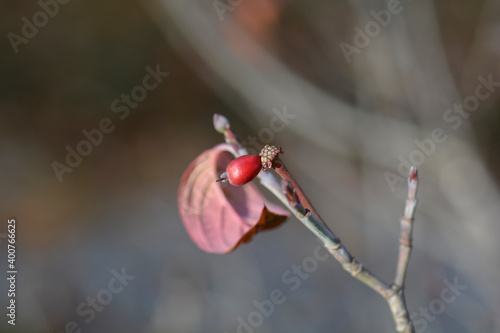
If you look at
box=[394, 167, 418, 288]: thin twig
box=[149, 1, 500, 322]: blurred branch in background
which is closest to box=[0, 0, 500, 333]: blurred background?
box=[149, 1, 500, 322]: blurred branch in background

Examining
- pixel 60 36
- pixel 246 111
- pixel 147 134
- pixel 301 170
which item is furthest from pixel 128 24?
pixel 301 170

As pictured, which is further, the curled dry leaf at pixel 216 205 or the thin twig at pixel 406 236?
the curled dry leaf at pixel 216 205

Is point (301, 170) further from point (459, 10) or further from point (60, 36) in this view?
point (60, 36)

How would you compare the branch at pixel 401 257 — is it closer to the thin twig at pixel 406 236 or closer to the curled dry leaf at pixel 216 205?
the thin twig at pixel 406 236

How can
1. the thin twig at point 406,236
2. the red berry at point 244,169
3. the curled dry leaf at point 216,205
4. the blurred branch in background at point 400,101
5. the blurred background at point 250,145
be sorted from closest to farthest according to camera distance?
the red berry at point 244,169 < the thin twig at point 406,236 < the curled dry leaf at point 216,205 < the blurred branch in background at point 400,101 < the blurred background at point 250,145

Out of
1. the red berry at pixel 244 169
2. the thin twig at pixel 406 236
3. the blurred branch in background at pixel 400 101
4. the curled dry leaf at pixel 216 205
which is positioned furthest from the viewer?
the blurred branch in background at pixel 400 101

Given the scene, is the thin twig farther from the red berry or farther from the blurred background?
the blurred background

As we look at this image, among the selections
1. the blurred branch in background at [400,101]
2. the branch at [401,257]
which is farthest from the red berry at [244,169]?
the blurred branch in background at [400,101]

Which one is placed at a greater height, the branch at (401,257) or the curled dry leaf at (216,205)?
the curled dry leaf at (216,205)
